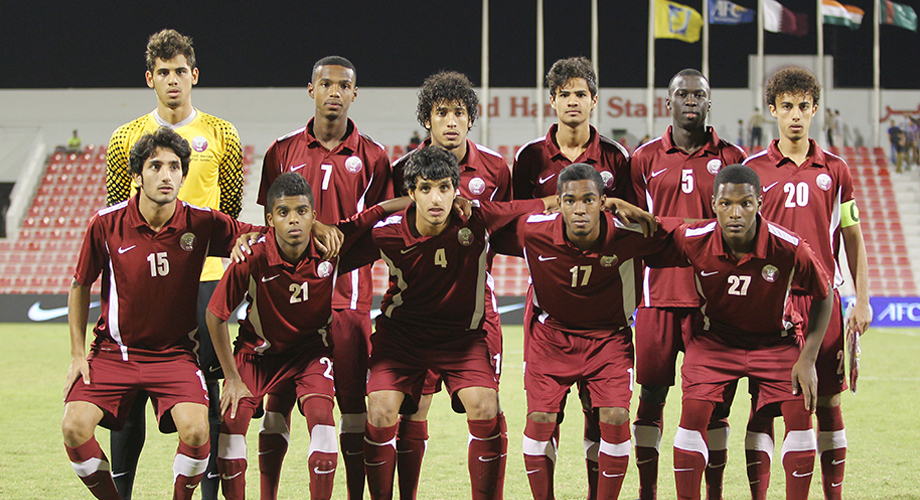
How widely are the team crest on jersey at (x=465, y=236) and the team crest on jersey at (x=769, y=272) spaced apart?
131 cm

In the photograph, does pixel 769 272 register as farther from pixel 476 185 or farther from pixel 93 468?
pixel 93 468

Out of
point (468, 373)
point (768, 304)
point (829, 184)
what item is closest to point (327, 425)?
point (468, 373)

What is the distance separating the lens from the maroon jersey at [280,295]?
12.2 feet

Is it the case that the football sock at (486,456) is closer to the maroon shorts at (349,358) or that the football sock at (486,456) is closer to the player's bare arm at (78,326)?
the maroon shorts at (349,358)

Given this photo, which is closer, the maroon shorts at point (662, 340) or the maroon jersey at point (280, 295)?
the maroon jersey at point (280, 295)

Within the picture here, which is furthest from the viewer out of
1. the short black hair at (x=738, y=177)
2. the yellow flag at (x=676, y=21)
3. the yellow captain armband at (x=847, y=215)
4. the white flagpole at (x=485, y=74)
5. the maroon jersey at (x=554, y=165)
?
the yellow flag at (x=676, y=21)

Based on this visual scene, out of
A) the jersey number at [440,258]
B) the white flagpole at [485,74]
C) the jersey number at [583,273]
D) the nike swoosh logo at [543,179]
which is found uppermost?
the white flagpole at [485,74]

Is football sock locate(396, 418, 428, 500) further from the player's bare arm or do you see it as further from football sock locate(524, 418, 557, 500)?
the player's bare arm

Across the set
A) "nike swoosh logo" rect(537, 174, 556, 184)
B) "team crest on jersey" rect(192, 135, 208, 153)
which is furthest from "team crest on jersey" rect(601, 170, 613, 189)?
"team crest on jersey" rect(192, 135, 208, 153)

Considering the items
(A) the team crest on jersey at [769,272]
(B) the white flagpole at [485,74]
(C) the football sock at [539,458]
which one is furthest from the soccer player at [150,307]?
(B) the white flagpole at [485,74]

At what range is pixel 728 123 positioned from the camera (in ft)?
66.3

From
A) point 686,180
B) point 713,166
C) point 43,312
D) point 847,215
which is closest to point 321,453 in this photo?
point 686,180

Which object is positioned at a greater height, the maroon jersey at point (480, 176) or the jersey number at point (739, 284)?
the maroon jersey at point (480, 176)

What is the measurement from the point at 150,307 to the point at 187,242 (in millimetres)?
331
